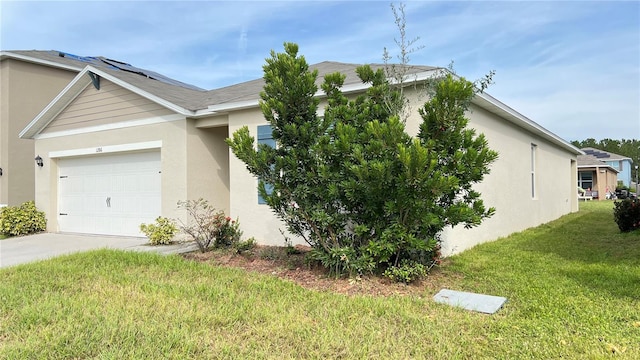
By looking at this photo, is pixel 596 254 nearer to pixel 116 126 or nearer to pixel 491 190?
pixel 491 190

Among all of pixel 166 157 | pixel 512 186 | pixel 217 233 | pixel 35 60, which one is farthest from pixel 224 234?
pixel 35 60

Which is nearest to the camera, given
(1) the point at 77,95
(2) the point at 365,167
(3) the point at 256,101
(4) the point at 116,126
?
(2) the point at 365,167

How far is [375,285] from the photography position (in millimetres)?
5258

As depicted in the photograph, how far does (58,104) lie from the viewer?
11375mm

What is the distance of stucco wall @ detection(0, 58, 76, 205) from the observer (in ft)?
43.7

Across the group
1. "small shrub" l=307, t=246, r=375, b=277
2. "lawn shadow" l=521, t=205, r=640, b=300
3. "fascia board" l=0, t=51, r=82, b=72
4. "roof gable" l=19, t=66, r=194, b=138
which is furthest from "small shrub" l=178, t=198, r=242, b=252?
"fascia board" l=0, t=51, r=82, b=72

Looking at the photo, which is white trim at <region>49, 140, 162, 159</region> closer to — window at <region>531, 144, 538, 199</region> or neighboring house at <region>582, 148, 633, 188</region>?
window at <region>531, 144, 538, 199</region>

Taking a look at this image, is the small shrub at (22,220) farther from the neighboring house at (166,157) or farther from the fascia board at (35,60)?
the fascia board at (35,60)

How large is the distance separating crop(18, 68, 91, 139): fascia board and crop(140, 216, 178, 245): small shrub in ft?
15.7

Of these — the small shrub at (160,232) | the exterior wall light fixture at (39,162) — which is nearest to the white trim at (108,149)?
the exterior wall light fixture at (39,162)

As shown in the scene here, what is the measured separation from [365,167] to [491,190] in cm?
538

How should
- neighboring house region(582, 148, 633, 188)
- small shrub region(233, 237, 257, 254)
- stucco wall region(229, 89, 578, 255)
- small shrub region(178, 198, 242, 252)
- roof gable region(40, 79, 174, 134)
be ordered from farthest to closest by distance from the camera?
neighboring house region(582, 148, 633, 188), roof gable region(40, 79, 174, 134), stucco wall region(229, 89, 578, 255), small shrub region(178, 198, 242, 252), small shrub region(233, 237, 257, 254)

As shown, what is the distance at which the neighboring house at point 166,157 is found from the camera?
28.9ft

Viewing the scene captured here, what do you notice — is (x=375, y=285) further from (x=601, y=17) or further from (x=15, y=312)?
(x=601, y=17)
